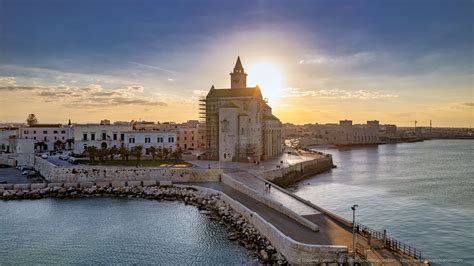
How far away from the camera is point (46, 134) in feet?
205

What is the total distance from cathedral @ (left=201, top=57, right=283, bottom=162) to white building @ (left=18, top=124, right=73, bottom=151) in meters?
24.6

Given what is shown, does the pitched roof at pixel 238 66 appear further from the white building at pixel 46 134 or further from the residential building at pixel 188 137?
the white building at pixel 46 134

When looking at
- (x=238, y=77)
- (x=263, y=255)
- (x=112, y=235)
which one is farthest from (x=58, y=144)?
(x=263, y=255)

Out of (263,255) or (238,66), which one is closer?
(263,255)

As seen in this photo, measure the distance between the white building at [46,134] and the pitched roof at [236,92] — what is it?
2673 cm

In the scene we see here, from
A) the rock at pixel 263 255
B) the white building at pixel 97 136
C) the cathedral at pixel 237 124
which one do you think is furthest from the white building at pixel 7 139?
the rock at pixel 263 255

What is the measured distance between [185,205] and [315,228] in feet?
49.2

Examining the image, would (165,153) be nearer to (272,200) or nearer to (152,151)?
(152,151)

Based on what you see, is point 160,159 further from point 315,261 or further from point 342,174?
point 315,261

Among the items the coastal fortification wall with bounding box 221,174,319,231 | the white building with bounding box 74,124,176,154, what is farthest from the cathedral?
the coastal fortification wall with bounding box 221,174,319,231

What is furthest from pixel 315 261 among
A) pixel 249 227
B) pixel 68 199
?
pixel 68 199

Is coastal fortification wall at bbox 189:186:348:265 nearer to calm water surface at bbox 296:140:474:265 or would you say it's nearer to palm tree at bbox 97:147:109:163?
calm water surface at bbox 296:140:474:265

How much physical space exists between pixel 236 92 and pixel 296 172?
1364cm

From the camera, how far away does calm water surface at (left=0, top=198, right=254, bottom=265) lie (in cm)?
2111
